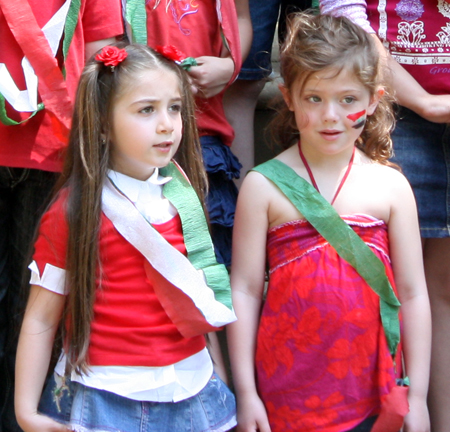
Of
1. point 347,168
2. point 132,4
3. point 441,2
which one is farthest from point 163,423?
point 441,2

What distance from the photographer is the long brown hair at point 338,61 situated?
2.12 m

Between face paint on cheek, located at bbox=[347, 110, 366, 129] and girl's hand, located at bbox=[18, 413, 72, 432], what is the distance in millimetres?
1196

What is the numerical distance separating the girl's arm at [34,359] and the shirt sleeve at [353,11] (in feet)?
4.30

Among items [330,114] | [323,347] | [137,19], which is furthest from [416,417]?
[137,19]

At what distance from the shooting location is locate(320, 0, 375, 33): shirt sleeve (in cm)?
234

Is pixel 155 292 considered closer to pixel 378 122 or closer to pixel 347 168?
pixel 347 168

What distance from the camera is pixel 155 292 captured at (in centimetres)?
193

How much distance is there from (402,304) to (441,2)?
1.03m

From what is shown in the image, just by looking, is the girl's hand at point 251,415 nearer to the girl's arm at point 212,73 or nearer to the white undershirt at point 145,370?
the white undershirt at point 145,370

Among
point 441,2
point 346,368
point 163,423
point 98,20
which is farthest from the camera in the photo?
point 441,2

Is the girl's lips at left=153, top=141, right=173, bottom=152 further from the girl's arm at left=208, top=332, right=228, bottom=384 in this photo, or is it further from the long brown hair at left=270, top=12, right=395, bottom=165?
the girl's arm at left=208, top=332, right=228, bottom=384

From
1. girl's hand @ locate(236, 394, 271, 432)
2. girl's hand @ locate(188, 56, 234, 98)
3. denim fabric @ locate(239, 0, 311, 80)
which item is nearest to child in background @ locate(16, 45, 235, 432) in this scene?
girl's hand @ locate(236, 394, 271, 432)

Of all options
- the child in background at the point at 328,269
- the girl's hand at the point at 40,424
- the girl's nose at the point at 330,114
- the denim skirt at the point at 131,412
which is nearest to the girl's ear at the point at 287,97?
the child in background at the point at 328,269

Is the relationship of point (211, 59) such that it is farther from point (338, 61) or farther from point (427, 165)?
point (427, 165)
